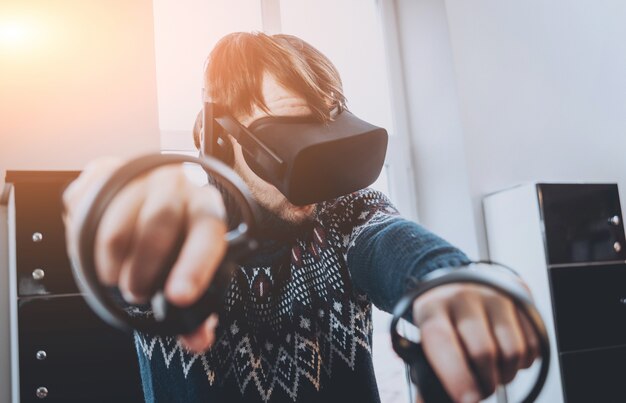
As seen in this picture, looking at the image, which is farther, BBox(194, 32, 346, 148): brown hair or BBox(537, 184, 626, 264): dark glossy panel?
BBox(537, 184, 626, 264): dark glossy panel

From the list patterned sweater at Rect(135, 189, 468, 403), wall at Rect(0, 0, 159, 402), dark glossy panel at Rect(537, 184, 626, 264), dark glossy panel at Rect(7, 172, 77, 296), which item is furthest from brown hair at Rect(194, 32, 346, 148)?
dark glossy panel at Rect(537, 184, 626, 264)

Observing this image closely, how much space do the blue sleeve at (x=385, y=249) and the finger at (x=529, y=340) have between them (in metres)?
0.07

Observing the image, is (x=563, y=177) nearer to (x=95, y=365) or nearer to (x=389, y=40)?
(x=389, y=40)

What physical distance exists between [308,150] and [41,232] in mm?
792

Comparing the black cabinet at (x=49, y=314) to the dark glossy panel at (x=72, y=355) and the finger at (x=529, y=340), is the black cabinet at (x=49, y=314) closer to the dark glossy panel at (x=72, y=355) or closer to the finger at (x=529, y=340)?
the dark glossy panel at (x=72, y=355)

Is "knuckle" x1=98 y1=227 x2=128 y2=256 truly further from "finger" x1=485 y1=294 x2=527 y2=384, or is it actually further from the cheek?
the cheek

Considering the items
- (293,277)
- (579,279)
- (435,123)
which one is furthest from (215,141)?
(435,123)

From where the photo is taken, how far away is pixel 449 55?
1584 mm

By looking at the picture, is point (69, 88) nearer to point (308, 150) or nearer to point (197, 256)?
point (308, 150)

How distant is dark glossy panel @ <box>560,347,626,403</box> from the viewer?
1.33 meters

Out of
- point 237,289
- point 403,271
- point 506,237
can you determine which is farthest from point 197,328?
point 506,237

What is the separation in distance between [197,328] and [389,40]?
1.71 m

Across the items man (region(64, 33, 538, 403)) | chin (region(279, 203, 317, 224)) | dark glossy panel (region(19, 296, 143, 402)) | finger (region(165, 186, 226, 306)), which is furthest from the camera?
dark glossy panel (region(19, 296, 143, 402))

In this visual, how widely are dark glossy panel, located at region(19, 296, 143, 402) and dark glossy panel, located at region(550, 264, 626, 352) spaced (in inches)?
38.9
